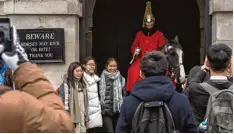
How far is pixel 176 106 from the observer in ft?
15.7

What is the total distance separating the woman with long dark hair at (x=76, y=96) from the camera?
9047 millimetres

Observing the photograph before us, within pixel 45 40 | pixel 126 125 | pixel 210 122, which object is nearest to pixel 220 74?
pixel 210 122

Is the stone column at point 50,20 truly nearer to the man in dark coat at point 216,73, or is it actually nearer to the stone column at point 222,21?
the stone column at point 222,21

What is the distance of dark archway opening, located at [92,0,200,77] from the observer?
1234 centimetres

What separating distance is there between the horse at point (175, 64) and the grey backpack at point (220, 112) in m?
5.24

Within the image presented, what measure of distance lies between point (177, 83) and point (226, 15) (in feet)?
4.90

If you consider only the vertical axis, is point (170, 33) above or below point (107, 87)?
above

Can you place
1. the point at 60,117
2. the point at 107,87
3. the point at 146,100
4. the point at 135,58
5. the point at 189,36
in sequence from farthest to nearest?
the point at 189,36 → the point at 135,58 → the point at 107,87 → the point at 146,100 → the point at 60,117

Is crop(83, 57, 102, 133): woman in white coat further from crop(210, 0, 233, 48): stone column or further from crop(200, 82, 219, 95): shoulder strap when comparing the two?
crop(200, 82, 219, 95): shoulder strap

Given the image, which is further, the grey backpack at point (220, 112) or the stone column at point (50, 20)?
the stone column at point (50, 20)

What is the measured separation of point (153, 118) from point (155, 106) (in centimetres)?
10

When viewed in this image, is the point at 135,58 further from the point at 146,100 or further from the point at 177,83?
the point at 146,100

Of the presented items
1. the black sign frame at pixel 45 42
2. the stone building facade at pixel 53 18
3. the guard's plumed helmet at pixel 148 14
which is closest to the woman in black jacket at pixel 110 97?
the stone building facade at pixel 53 18

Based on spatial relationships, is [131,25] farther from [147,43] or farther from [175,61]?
[175,61]
